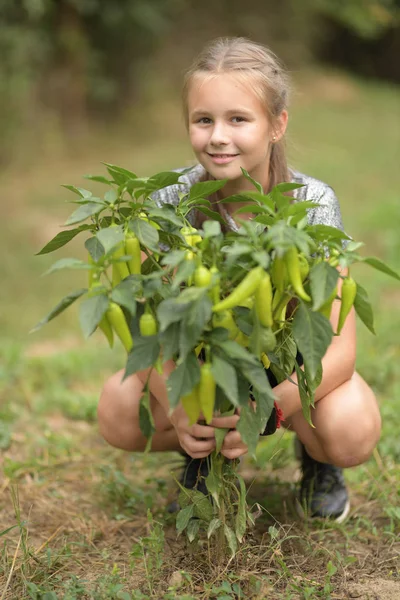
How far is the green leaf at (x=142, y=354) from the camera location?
1254 mm

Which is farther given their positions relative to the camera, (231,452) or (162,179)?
(231,452)

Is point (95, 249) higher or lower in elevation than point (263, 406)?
higher

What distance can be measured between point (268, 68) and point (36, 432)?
1.44 m

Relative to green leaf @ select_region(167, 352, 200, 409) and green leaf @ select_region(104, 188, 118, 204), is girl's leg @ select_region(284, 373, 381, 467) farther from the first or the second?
Result: green leaf @ select_region(104, 188, 118, 204)

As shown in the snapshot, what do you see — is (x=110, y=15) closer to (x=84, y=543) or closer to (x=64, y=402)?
(x=64, y=402)

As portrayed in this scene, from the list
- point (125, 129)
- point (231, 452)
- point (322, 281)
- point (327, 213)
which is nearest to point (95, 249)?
point (322, 281)

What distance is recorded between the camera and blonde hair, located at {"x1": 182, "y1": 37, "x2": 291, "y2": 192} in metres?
1.76

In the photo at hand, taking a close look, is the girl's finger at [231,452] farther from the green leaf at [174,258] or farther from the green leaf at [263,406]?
the green leaf at [174,258]

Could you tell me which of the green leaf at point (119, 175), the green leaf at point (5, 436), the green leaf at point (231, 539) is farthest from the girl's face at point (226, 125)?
the green leaf at point (5, 436)

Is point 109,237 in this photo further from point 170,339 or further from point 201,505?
point 201,505

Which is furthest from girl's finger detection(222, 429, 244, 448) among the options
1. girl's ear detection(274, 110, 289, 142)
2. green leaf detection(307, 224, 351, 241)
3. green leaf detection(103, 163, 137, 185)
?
girl's ear detection(274, 110, 289, 142)

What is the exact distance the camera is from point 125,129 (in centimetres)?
847

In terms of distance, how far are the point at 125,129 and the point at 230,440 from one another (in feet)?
24.1

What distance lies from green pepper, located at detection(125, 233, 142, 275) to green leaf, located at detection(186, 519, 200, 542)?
56 centimetres
